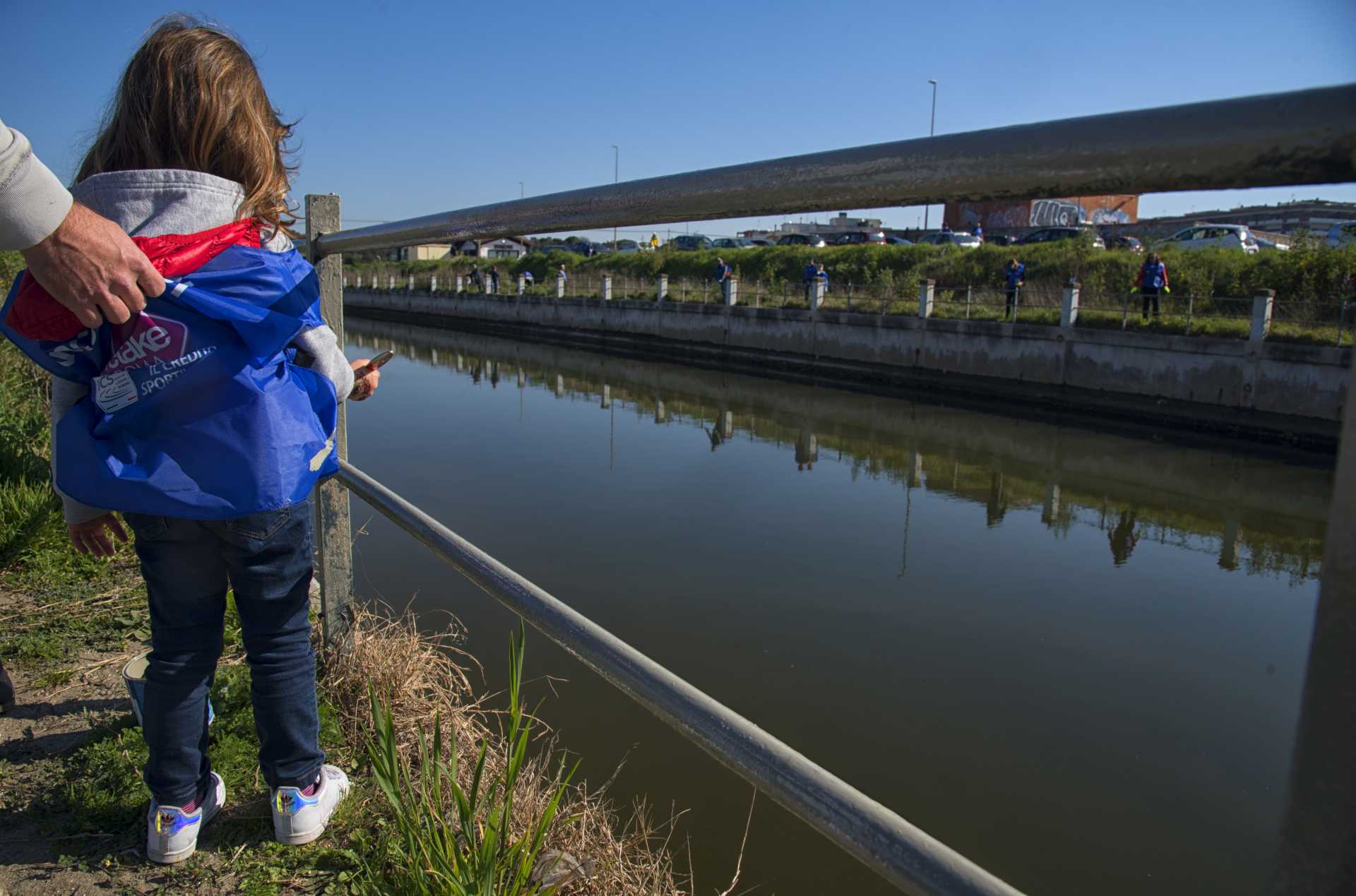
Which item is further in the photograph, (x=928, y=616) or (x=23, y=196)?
(x=928, y=616)

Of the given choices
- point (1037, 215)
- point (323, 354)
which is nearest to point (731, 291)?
point (1037, 215)

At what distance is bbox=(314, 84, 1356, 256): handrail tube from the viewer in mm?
500

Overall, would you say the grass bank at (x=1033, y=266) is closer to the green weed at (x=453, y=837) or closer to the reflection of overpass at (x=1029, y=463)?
the reflection of overpass at (x=1029, y=463)

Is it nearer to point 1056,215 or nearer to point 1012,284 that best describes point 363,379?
point 1012,284

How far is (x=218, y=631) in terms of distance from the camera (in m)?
1.60

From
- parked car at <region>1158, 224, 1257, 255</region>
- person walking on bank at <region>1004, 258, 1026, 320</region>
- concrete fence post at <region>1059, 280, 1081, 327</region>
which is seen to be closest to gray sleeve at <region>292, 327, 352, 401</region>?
concrete fence post at <region>1059, 280, 1081, 327</region>

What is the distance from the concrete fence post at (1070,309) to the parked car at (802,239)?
53.5 ft

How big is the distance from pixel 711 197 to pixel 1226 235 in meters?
24.1

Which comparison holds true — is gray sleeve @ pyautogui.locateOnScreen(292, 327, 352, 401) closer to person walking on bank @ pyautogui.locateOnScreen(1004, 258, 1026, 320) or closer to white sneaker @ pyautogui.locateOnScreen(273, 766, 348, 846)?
white sneaker @ pyautogui.locateOnScreen(273, 766, 348, 846)

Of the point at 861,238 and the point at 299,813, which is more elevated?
the point at 861,238

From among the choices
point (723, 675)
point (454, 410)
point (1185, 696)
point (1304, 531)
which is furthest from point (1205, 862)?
point (454, 410)

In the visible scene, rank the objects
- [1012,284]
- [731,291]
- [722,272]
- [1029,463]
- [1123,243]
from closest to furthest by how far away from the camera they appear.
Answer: [1029,463], [1012,284], [731,291], [1123,243], [722,272]

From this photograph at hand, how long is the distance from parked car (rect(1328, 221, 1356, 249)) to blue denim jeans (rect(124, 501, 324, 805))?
18.6m

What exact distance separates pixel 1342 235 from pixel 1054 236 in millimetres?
9202
